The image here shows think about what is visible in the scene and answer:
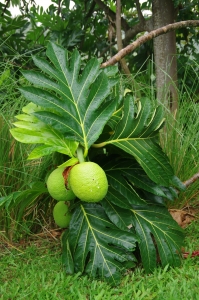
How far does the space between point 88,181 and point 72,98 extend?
37 cm

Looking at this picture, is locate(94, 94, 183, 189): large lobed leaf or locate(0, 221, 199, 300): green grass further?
locate(94, 94, 183, 189): large lobed leaf

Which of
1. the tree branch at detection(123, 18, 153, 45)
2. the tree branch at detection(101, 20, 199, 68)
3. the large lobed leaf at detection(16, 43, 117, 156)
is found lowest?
the large lobed leaf at detection(16, 43, 117, 156)

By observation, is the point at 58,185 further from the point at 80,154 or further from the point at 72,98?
the point at 72,98

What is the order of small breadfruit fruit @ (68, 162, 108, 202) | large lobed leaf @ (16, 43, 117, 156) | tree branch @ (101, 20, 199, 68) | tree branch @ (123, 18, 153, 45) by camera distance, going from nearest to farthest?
1. small breadfruit fruit @ (68, 162, 108, 202)
2. large lobed leaf @ (16, 43, 117, 156)
3. tree branch @ (101, 20, 199, 68)
4. tree branch @ (123, 18, 153, 45)

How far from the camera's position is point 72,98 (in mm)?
1773

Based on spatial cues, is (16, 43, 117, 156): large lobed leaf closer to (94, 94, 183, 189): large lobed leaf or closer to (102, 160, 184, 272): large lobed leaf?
(94, 94, 183, 189): large lobed leaf

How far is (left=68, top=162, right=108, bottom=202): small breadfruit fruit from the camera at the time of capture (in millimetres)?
1593

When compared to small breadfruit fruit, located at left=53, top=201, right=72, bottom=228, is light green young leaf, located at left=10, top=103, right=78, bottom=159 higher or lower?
higher

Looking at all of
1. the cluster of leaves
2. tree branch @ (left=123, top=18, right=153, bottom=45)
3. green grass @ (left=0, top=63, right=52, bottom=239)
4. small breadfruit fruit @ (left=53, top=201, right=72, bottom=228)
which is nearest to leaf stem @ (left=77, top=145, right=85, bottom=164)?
the cluster of leaves

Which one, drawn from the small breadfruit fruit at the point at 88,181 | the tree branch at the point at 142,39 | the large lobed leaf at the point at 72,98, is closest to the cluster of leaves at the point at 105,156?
the large lobed leaf at the point at 72,98

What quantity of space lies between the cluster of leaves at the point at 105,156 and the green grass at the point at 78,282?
49 mm

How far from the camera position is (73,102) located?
1.77 m

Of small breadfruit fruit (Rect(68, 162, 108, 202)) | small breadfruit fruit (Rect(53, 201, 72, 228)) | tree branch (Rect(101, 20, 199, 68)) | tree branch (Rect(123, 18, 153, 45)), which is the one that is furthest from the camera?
tree branch (Rect(123, 18, 153, 45))

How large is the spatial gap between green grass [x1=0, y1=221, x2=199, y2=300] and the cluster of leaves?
5cm
